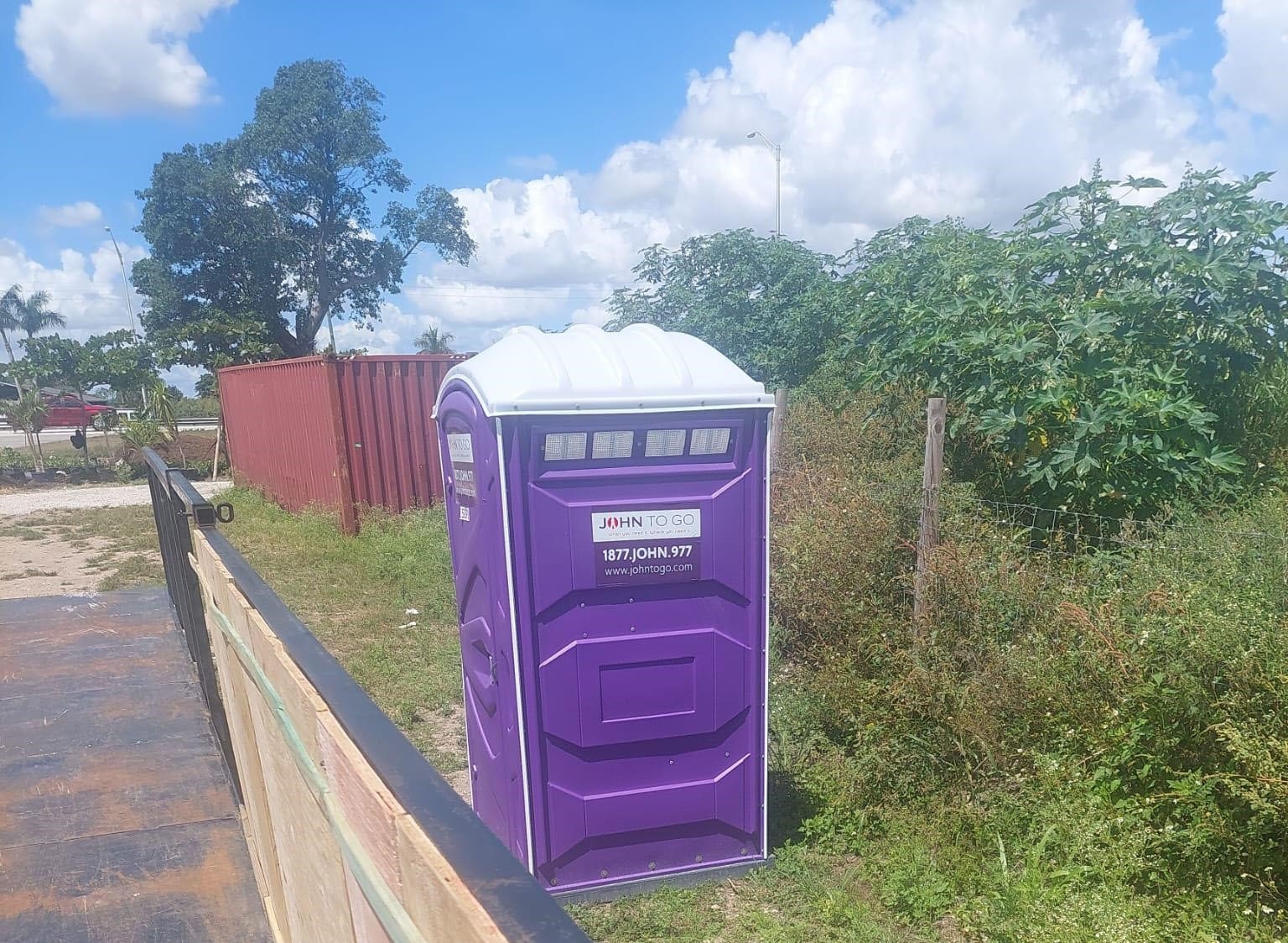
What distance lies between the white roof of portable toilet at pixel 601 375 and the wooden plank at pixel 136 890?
156 cm

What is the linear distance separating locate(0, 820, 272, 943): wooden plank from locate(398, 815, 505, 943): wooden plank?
4.88 ft

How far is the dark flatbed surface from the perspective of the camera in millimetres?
2094

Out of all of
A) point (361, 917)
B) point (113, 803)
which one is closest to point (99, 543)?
point (113, 803)

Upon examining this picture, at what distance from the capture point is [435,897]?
0.85 meters

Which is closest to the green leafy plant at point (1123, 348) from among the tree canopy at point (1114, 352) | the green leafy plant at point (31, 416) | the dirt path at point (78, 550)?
the tree canopy at point (1114, 352)

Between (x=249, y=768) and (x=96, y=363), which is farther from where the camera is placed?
(x=96, y=363)

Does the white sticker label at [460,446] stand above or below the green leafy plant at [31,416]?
above

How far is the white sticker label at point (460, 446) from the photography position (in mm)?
3295

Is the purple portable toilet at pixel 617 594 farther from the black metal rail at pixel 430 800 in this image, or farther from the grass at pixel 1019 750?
the black metal rail at pixel 430 800

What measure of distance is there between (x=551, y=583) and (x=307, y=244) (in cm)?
3202

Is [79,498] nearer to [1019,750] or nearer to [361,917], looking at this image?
[1019,750]

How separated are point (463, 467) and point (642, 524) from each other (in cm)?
81

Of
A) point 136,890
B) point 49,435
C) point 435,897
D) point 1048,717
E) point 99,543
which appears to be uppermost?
point 435,897

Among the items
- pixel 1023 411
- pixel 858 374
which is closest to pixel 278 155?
pixel 858 374
